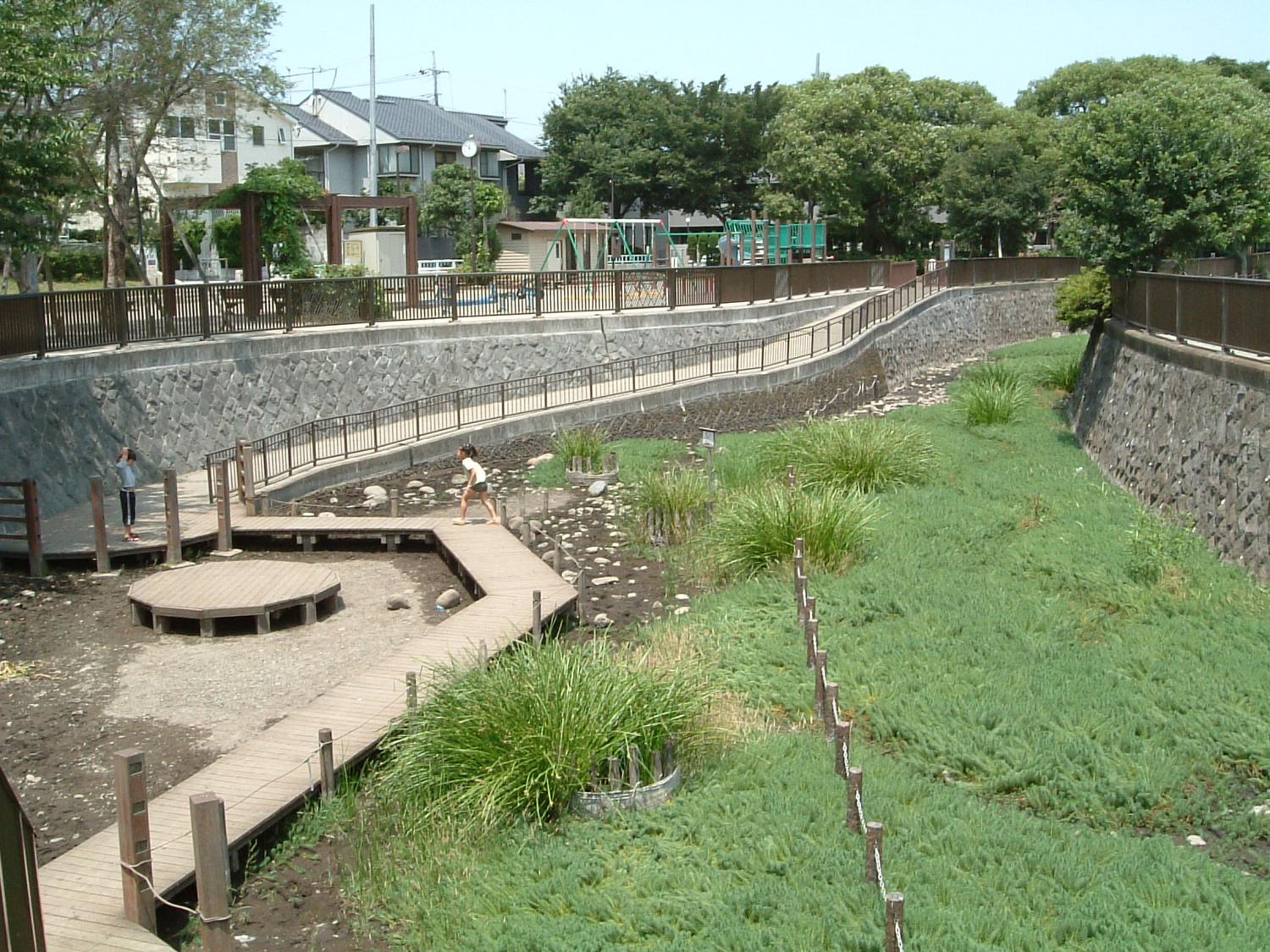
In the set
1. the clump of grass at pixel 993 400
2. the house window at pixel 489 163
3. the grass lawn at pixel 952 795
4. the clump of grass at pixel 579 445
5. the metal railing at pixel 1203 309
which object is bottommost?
the grass lawn at pixel 952 795

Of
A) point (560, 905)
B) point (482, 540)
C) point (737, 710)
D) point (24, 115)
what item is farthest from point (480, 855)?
point (24, 115)

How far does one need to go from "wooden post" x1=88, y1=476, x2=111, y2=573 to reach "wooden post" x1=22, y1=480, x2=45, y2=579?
2.18ft

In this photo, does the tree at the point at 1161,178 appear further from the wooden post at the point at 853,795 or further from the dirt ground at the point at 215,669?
the wooden post at the point at 853,795

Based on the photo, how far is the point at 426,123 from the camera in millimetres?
67000

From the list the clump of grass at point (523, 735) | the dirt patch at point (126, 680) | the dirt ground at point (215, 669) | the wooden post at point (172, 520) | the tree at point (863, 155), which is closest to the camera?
the clump of grass at point (523, 735)

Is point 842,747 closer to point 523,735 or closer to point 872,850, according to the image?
point 872,850

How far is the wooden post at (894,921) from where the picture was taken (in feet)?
20.7

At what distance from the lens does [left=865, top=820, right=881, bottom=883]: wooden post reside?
707 cm

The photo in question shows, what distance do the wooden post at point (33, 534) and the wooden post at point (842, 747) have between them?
11643 millimetres

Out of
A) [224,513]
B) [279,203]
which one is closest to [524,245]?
[279,203]

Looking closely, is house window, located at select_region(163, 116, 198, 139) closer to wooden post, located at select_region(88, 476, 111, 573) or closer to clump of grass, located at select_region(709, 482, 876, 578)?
wooden post, located at select_region(88, 476, 111, 573)

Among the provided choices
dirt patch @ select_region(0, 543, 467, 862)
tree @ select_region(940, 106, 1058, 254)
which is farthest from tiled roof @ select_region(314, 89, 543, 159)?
dirt patch @ select_region(0, 543, 467, 862)

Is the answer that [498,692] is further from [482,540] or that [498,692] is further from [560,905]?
[482,540]

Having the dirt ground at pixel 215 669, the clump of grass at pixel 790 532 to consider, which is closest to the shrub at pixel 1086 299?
the dirt ground at pixel 215 669
